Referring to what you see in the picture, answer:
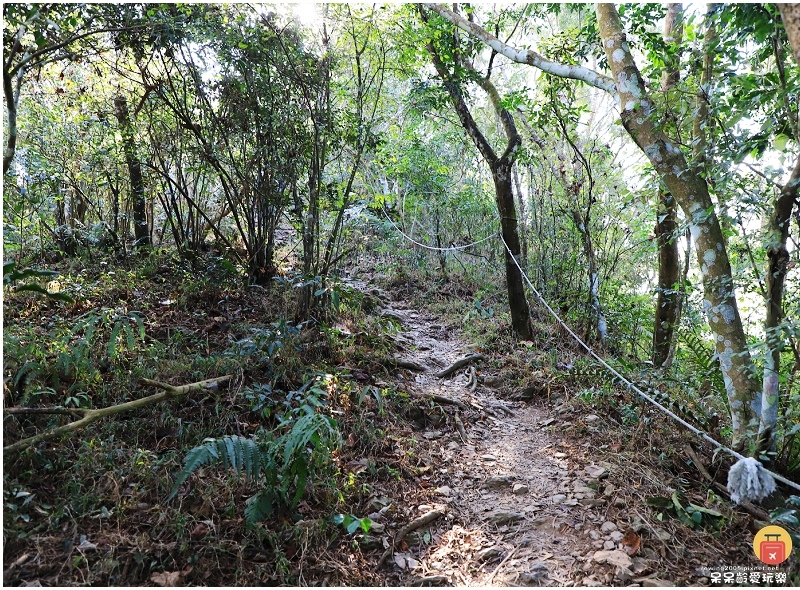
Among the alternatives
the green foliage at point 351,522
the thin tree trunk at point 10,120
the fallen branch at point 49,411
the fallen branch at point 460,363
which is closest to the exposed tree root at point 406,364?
the fallen branch at point 460,363

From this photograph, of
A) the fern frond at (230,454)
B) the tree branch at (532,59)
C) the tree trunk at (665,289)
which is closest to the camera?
the fern frond at (230,454)

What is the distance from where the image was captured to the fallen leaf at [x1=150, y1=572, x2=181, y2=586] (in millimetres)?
2014

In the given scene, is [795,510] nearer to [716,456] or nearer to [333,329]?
A: [716,456]

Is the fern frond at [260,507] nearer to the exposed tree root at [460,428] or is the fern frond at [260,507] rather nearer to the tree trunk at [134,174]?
the exposed tree root at [460,428]

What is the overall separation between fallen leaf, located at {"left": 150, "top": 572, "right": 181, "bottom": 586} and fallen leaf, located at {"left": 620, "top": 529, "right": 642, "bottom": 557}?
220 centimetres

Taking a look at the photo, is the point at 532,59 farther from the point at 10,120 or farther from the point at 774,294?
the point at 10,120

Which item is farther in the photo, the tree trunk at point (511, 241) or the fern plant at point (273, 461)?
the tree trunk at point (511, 241)

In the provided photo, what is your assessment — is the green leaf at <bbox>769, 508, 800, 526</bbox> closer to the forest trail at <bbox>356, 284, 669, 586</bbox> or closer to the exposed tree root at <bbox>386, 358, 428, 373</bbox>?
the forest trail at <bbox>356, 284, 669, 586</bbox>

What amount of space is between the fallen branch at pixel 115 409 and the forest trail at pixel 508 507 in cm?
157

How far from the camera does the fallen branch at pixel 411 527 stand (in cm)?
242

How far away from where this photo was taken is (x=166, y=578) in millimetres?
2027

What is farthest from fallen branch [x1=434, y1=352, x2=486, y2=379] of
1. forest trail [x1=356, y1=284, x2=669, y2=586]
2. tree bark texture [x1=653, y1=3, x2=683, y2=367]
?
tree bark texture [x1=653, y1=3, x2=683, y2=367]

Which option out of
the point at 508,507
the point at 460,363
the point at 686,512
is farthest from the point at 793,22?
the point at 460,363

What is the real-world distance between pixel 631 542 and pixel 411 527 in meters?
1.18
